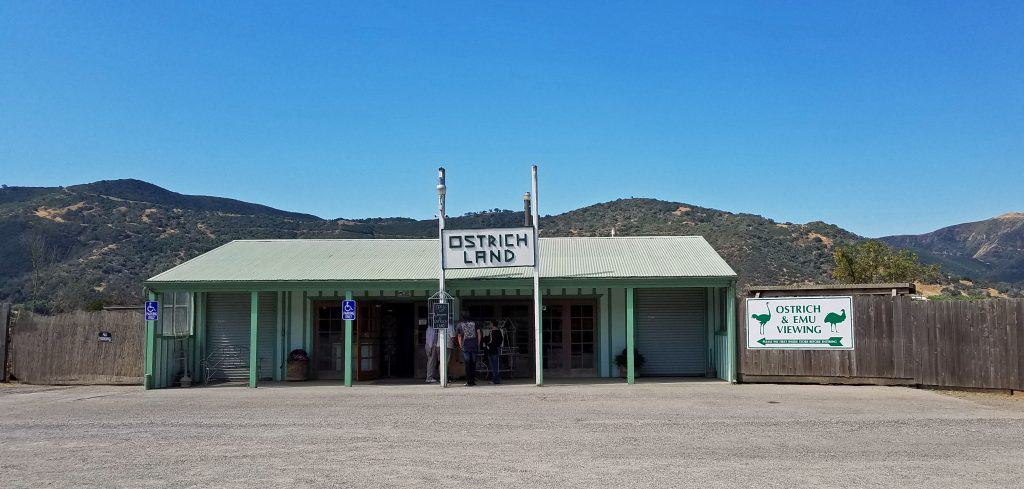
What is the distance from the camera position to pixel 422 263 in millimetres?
20656

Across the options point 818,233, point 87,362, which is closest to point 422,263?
point 87,362

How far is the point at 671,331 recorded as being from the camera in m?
20.9

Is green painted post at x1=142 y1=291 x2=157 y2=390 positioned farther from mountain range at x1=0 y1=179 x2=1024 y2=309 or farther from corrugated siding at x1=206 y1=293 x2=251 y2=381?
mountain range at x1=0 y1=179 x2=1024 y2=309

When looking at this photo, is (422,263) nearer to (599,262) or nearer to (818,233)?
(599,262)

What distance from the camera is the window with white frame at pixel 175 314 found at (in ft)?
64.3

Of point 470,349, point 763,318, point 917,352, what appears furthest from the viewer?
point 470,349

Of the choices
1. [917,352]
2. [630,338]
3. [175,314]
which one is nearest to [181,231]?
[175,314]

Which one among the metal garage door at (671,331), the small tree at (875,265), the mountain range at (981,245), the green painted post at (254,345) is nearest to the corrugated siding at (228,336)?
the green painted post at (254,345)

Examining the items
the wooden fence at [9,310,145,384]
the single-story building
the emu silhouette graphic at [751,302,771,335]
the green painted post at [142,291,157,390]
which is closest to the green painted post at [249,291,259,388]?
the single-story building

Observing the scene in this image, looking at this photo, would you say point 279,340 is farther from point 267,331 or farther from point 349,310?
point 349,310

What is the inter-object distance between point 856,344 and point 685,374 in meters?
4.41

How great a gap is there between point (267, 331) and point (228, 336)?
3.20ft

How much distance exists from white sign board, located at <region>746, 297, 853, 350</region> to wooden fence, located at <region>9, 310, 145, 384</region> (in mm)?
14237

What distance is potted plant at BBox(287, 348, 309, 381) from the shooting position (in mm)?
20234
